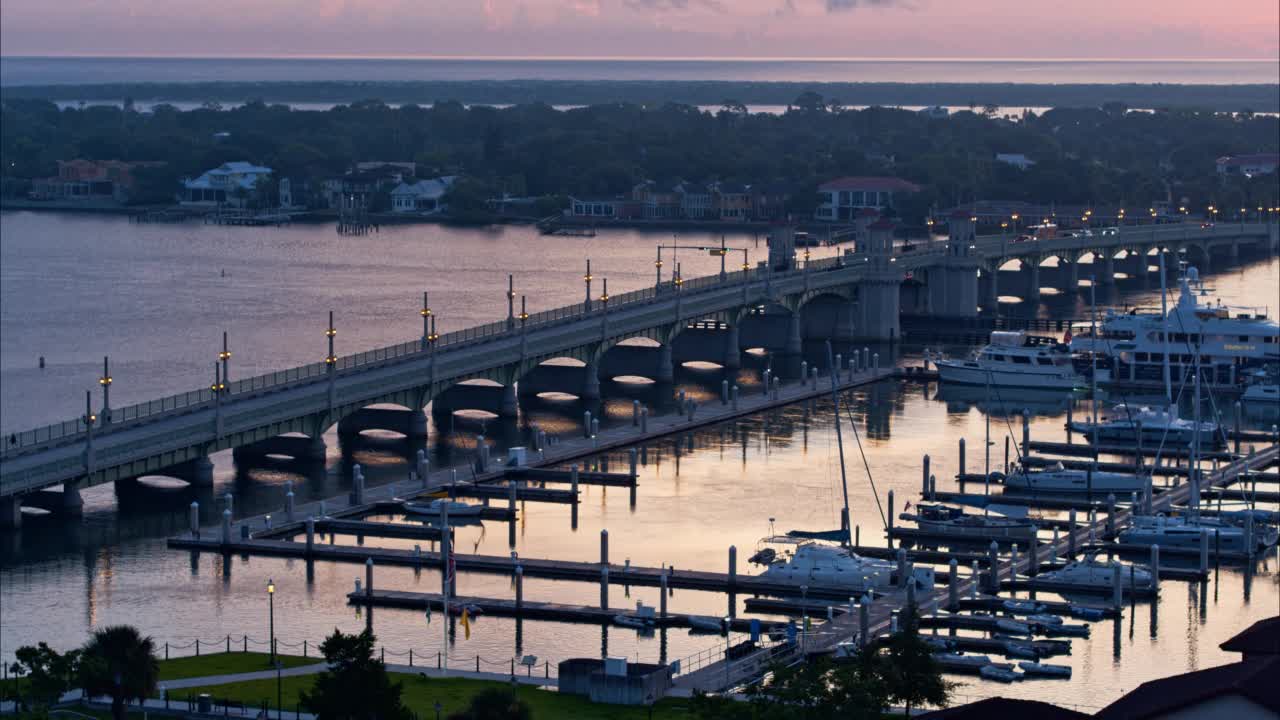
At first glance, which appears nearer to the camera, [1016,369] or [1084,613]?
[1084,613]

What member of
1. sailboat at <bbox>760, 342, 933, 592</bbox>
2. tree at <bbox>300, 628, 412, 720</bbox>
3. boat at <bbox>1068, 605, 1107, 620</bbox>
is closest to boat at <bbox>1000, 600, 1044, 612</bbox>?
boat at <bbox>1068, 605, 1107, 620</bbox>

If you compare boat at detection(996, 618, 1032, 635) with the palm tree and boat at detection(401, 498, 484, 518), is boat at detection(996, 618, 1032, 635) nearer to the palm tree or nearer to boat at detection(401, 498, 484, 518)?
boat at detection(401, 498, 484, 518)

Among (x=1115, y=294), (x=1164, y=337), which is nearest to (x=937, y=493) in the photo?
(x=1164, y=337)

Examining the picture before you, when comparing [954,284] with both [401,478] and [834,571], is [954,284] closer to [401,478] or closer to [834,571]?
[401,478]

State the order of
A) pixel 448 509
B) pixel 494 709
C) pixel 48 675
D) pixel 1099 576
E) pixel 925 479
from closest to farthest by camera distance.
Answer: pixel 494 709 < pixel 48 675 < pixel 1099 576 < pixel 448 509 < pixel 925 479

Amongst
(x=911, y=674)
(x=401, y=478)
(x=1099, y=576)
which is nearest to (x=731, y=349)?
(x=401, y=478)

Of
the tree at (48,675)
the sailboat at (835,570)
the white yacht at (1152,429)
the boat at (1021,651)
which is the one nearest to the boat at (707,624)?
the sailboat at (835,570)

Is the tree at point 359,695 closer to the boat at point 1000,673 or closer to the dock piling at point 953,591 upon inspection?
the boat at point 1000,673

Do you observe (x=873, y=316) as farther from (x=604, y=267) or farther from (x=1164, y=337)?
(x=604, y=267)
